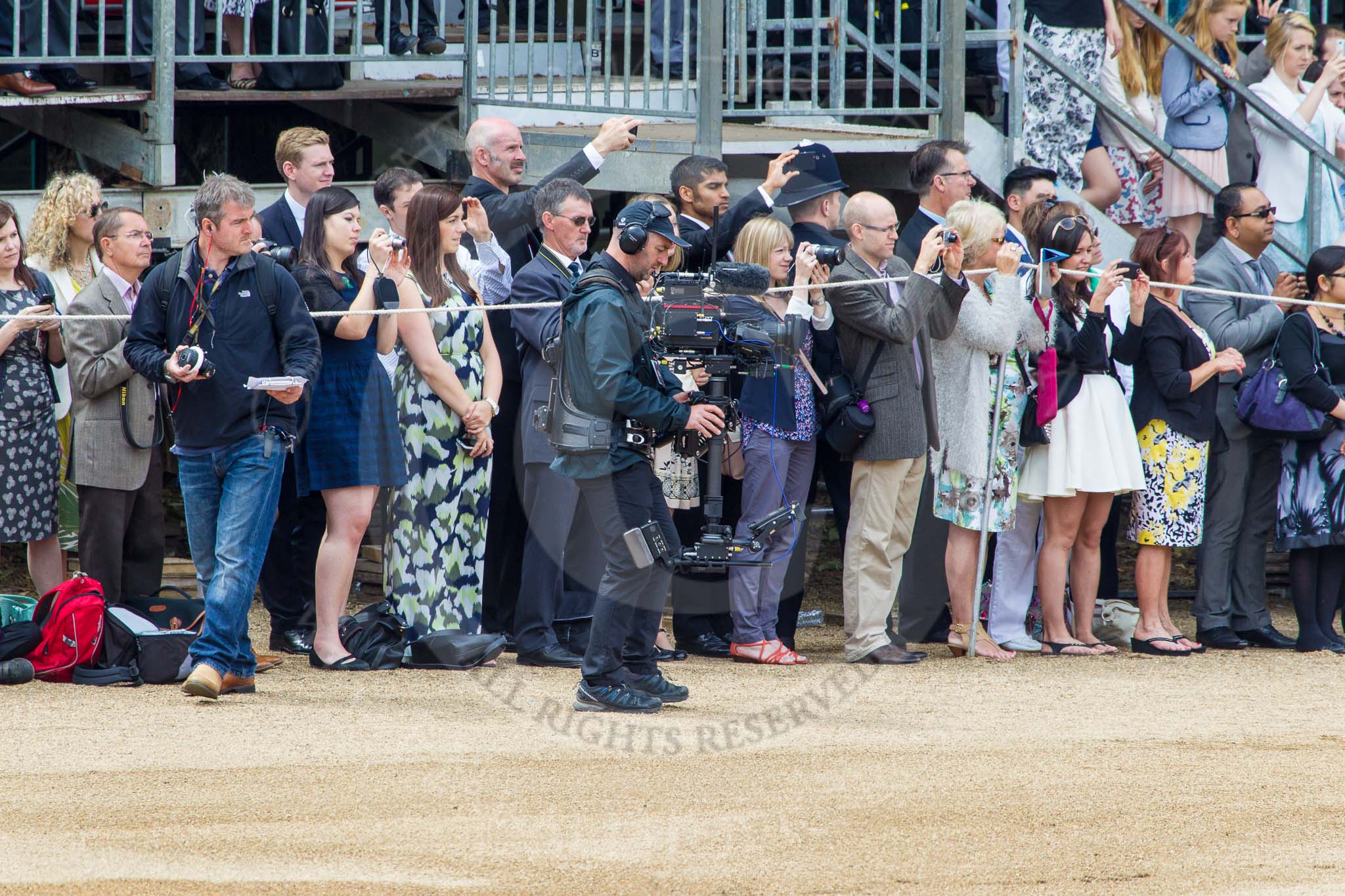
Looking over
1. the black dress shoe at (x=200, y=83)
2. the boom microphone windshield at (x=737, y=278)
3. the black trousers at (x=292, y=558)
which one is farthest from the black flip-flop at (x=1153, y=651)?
the black dress shoe at (x=200, y=83)

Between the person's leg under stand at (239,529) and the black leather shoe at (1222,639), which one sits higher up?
the person's leg under stand at (239,529)

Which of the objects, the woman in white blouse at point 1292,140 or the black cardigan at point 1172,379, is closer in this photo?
the black cardigan at point 1172,379

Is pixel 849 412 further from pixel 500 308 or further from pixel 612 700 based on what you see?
pixel 612 700

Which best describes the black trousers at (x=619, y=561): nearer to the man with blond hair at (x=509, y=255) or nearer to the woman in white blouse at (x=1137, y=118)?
the man with blond hair at (x=509, y=255)

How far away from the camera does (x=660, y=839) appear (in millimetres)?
4570

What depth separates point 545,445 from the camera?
6953 millimetres

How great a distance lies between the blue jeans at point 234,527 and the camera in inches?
235

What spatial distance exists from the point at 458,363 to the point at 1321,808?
3.70m

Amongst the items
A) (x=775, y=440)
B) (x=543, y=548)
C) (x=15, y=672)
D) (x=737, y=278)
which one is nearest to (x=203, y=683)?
(x=15, y=672)

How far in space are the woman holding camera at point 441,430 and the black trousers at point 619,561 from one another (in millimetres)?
1049

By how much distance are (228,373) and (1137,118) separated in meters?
5.52

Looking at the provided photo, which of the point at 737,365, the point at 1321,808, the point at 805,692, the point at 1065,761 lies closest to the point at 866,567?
the point at 805,692

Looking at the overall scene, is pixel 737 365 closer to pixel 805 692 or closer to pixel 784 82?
pixel 805 692

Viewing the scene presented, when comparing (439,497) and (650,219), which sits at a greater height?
(650,219)
